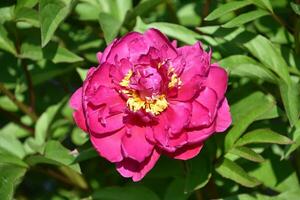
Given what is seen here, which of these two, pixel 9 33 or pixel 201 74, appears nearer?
pixel 201 74

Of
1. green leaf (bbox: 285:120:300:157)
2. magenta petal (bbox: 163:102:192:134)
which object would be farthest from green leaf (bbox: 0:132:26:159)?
green leaf (bbox: 285:120:300:157)

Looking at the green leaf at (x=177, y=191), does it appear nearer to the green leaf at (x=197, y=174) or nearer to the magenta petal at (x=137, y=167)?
the green leaf at (x=197, y=174)

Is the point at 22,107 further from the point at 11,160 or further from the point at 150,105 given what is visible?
the point at 150,105

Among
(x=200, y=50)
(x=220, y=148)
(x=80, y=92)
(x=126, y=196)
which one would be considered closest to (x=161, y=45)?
(x=200, y=50)

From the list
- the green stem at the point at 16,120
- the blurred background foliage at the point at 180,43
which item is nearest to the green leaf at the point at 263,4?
the blurred background foliage at the point at 180,43

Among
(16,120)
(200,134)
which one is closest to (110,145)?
(200,134)

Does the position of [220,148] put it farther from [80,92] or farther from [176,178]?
[80,92]
